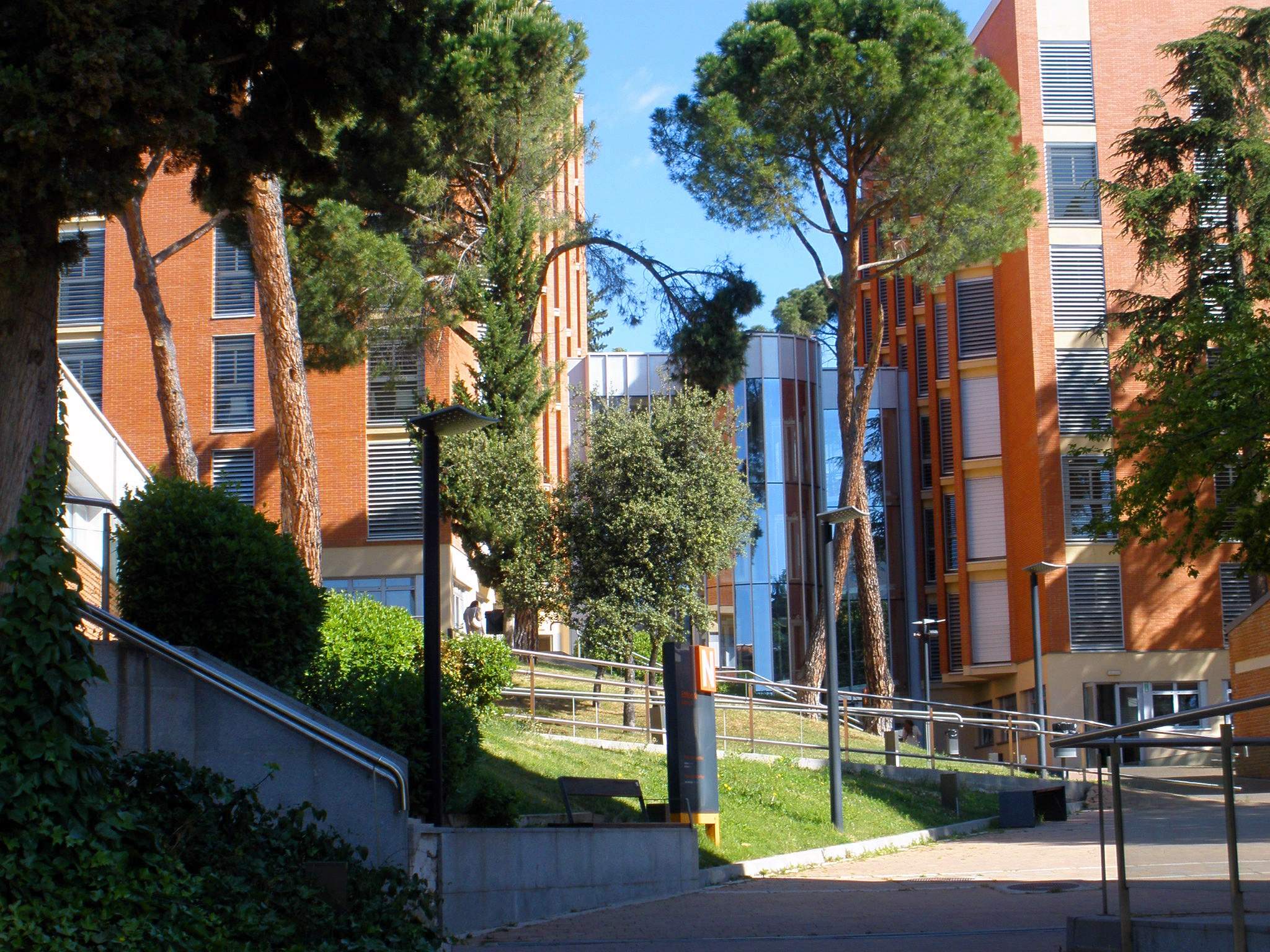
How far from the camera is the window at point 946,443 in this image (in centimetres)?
4578

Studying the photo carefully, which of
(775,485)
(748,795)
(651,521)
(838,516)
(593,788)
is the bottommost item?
(748,795)

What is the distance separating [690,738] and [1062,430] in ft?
90.9

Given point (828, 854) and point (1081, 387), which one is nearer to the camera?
point (828, 854)

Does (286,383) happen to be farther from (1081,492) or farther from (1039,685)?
(1081,492)

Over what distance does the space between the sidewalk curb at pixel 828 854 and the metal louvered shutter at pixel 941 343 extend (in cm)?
2669

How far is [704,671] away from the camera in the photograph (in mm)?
14727

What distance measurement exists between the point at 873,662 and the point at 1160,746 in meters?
24.3

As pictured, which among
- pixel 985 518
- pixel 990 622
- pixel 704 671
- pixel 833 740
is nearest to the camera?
pixel 704 671

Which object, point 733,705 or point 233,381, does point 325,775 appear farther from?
point 233,381

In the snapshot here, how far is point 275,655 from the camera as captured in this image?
10969mm

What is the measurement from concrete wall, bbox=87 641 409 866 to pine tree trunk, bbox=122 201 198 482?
1224cm

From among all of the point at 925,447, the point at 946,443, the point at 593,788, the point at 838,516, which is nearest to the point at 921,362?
the point at 925,447

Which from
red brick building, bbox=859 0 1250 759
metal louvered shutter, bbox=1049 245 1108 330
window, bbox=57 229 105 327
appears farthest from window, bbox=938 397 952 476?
window, bbox=57 229 105 327

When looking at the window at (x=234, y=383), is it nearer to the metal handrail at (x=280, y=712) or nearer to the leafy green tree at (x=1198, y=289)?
the leafy green tree at (x=1198, y=289)
